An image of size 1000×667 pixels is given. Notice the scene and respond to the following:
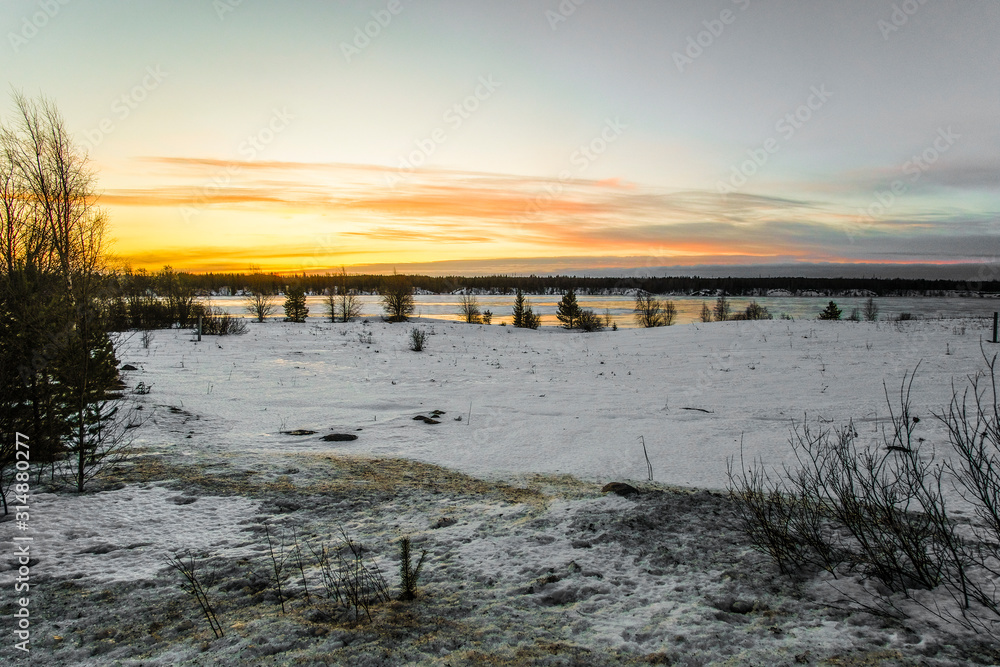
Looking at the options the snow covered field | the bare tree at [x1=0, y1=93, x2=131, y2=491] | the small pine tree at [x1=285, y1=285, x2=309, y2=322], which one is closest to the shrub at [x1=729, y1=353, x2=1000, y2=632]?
the snow covered field

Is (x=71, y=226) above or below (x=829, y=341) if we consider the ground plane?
above

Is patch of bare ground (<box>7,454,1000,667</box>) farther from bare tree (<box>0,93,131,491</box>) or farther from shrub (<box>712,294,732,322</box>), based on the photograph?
shrub (<box>712,294,732,322</box>)

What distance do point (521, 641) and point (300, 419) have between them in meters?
8.15

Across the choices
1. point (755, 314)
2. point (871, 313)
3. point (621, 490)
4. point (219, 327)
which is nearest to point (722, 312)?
point (755, 314)

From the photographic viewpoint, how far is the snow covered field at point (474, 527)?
2.85 meters

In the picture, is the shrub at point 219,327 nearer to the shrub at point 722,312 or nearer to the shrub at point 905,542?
the shrub at point 905,542

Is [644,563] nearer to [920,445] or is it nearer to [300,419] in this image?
[920,445]

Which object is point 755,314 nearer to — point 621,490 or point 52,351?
point 621,490

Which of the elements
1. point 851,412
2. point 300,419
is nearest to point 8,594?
point 300,419

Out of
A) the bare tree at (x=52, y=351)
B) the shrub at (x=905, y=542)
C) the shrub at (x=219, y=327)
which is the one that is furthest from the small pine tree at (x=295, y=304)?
the shrub at (x=905, y=542)

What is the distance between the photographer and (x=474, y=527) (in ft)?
15.6

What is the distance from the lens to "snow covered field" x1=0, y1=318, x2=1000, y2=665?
9.34 ft

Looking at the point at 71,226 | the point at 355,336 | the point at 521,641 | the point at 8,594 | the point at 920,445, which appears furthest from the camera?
the point at 355,336

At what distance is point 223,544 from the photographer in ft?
14.1
